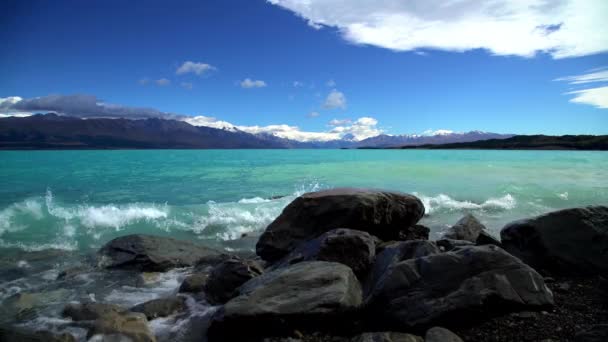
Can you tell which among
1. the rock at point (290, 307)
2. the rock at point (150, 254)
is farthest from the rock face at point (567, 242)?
the rock at point (150, 254)

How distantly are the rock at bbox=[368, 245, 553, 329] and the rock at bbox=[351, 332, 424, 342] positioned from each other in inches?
14.9

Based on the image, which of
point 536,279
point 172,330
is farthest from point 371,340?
point 172,330

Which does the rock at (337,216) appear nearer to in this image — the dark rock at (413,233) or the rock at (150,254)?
the dark rock at (413,233)

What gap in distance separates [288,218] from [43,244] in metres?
10.8

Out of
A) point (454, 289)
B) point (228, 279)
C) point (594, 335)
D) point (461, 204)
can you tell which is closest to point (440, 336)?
point (454, 289)

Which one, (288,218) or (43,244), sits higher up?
(288,218)

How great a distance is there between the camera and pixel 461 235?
1248 centimetres

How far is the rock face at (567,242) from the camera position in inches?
341

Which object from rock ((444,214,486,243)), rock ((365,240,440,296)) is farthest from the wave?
rock ((365,240,440,296))

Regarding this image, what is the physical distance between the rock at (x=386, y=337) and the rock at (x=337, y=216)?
16.8 feet

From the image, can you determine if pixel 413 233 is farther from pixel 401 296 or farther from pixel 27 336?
pixel 27 336

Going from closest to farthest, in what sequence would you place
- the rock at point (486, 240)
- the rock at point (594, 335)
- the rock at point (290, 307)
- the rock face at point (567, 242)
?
1. the rock at point (594, 335)
2. the rock at point (290, 307)
3. the rock face at point (567, 242)
4. the rock at point (486, 240)

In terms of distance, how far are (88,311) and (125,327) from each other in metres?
1.63

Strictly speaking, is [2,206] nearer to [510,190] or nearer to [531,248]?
[531,248]
